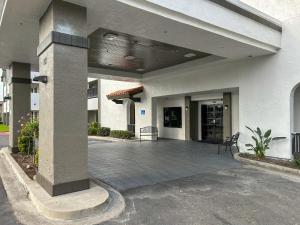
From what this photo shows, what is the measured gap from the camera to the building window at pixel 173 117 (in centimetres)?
1480

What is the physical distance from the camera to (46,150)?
4.83m

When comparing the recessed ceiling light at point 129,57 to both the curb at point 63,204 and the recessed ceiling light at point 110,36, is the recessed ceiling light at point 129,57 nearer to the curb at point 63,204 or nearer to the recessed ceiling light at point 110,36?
the recessed ceiling light at point 110,36

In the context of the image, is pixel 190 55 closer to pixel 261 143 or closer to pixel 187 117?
pixel 261 143

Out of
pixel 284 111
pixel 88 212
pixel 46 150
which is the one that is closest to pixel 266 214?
pixel 88 212

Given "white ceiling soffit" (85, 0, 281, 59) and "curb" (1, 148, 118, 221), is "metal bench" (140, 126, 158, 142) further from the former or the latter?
"curb" (1, 148, 118, 221)

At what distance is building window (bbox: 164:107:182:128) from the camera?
48.6 feet

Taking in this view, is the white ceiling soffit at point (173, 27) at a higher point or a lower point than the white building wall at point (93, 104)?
higher

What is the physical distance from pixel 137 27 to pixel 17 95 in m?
6.12

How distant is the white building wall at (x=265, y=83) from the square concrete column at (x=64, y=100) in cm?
664

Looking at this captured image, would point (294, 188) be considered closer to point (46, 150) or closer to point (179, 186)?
point (179, 186)

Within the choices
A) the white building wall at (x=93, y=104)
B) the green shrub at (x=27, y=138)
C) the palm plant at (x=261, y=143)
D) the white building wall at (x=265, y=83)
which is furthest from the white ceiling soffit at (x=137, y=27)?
the white building wall at (x=93, y=104)

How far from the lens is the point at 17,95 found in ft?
30.8

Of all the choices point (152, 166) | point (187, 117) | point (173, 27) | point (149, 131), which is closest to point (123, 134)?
point (149, 131)

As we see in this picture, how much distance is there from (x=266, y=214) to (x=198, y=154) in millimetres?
5536
